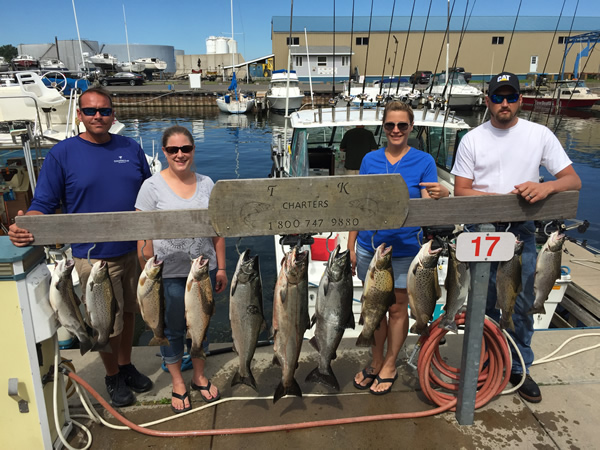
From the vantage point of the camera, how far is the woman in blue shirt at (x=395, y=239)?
2980 millimetres

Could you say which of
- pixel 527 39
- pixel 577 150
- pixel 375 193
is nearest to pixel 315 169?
pixel 375 193

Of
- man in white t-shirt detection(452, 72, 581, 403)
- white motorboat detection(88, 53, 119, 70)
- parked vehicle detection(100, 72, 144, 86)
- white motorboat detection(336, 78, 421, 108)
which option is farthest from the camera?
white motorboat detection(88, 53, 119, 70)

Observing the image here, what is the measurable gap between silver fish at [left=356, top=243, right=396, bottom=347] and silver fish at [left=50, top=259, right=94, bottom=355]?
1.77 metres

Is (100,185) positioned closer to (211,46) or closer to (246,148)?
(246,148)

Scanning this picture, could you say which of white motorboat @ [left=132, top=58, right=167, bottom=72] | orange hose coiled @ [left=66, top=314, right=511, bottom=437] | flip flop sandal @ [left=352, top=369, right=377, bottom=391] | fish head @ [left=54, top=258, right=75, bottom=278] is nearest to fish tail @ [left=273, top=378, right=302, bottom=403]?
orange hose coiled @ [left=66, top=314, right=511, bottom=437]

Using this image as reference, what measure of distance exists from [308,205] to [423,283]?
906mm

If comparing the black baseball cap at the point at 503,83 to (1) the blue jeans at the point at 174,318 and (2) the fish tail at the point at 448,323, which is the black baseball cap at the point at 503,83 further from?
(1) the blue jeans at the point at 174,318

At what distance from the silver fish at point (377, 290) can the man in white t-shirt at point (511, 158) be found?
913 millimetres

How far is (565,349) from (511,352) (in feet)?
2.87

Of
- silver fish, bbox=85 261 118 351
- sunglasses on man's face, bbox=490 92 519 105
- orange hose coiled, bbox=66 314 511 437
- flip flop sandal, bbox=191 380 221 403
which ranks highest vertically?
sunglasses on man's face, bbox=490 92 519 105

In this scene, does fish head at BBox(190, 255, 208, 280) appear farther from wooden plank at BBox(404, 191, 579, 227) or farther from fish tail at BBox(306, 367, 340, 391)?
wooden plank at BBox(404, 191, 579, 227)

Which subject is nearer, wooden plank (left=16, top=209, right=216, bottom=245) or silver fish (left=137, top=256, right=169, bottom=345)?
wooden plank (left=16, top=209, right=216, bottom=245)

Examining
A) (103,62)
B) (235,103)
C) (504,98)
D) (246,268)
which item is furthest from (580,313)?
(103,62)

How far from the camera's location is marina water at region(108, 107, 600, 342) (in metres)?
9.73
